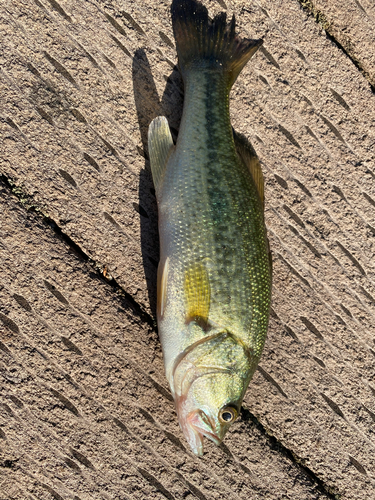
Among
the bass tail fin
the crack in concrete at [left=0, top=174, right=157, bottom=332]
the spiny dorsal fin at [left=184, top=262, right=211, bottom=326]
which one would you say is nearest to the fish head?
the spiny dorsal fin at [left=184, top=262, right=211, bottom=326]

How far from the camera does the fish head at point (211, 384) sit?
1.96 meters

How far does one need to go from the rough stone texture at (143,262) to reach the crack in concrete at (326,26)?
0.05 metres

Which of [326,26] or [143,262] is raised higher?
[326,26]

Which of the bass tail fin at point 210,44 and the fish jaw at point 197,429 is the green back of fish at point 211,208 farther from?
the fish jaw at point 197,429

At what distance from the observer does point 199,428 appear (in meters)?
1.98

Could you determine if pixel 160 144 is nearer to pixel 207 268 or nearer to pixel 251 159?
pixel 251 159

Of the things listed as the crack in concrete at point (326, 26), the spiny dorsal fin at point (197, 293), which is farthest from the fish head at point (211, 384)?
the crack in concrete at point (326, 26)

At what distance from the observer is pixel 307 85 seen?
2.53 metres

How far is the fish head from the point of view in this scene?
1957 millimetres

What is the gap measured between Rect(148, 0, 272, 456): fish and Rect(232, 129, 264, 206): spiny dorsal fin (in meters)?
0.05

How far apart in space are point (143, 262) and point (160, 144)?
0.66 meters

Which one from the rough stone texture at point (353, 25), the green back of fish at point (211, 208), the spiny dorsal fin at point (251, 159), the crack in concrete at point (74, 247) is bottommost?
the crack in concrete at point (74, 247)

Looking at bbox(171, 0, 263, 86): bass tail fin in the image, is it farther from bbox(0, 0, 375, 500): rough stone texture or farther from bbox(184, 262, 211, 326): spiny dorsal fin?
bbox(184, 262, 211, 326): spiny dorsal fin

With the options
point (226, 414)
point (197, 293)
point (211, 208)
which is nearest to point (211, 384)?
point (226, 414)
